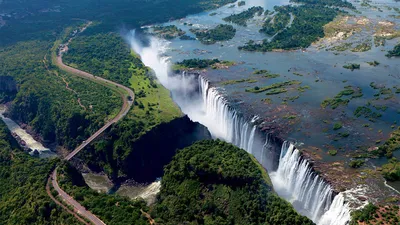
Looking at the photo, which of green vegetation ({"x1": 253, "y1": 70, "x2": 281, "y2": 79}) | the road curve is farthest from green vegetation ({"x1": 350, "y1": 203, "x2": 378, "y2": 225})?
green vegetation ({"x1": 253, "y1": 70, "x2": 281, "y2": 79})

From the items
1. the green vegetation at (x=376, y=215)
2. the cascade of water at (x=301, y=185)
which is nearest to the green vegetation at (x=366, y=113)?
the cascade of water at (x=301, y=185)

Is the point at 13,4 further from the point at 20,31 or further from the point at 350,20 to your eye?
the point at 350,20

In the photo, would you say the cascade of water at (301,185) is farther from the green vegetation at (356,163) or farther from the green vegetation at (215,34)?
the green vegetation at (215,34)

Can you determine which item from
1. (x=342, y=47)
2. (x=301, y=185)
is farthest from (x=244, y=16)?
(x=301, y=185)

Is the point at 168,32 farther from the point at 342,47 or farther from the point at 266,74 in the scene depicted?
the point at 342,47

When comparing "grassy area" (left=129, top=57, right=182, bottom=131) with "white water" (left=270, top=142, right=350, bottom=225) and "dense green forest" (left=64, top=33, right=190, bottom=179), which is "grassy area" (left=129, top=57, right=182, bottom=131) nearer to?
"dense green forest" (left=64, top=33, right=190, bottom=179)

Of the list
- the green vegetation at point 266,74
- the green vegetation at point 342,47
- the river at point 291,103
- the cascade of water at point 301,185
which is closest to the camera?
the cascade of water at point 301,185
